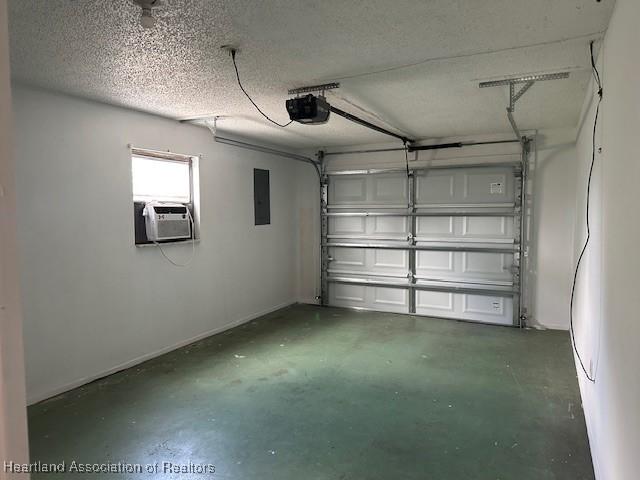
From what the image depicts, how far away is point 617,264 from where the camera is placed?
166 cm

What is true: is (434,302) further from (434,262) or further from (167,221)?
(167,221)

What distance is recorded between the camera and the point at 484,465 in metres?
2.34

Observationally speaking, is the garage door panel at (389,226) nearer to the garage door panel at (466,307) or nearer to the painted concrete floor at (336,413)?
the garage door panel at (466,307)

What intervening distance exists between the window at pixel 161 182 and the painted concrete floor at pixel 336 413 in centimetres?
134

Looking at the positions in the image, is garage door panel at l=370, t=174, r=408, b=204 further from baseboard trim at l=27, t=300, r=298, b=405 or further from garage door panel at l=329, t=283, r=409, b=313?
baseboard trim at l=27, t=300, r=298, b=405

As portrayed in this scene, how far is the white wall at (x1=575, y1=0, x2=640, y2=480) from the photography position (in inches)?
53.4

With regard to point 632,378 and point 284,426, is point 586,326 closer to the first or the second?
point 632,378

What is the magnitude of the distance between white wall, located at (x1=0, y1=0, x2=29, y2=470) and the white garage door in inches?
207

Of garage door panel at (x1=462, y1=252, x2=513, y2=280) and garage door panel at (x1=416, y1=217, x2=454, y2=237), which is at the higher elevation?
garage door panel at (x1=416, y1=217, x2=454, y2=237)

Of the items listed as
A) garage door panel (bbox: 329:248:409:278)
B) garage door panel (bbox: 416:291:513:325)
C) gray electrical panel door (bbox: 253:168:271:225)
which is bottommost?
garage door panel (bbox: 416:291:513:325)

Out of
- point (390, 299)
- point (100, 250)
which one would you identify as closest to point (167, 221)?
point (100, 250)

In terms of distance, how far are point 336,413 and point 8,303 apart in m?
2.66

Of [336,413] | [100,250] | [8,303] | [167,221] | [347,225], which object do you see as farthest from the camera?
[347,225]

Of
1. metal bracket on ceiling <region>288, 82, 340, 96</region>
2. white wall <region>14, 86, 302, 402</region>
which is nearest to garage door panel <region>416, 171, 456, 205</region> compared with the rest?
white wall <region>14, 86, 302, 402</region>
